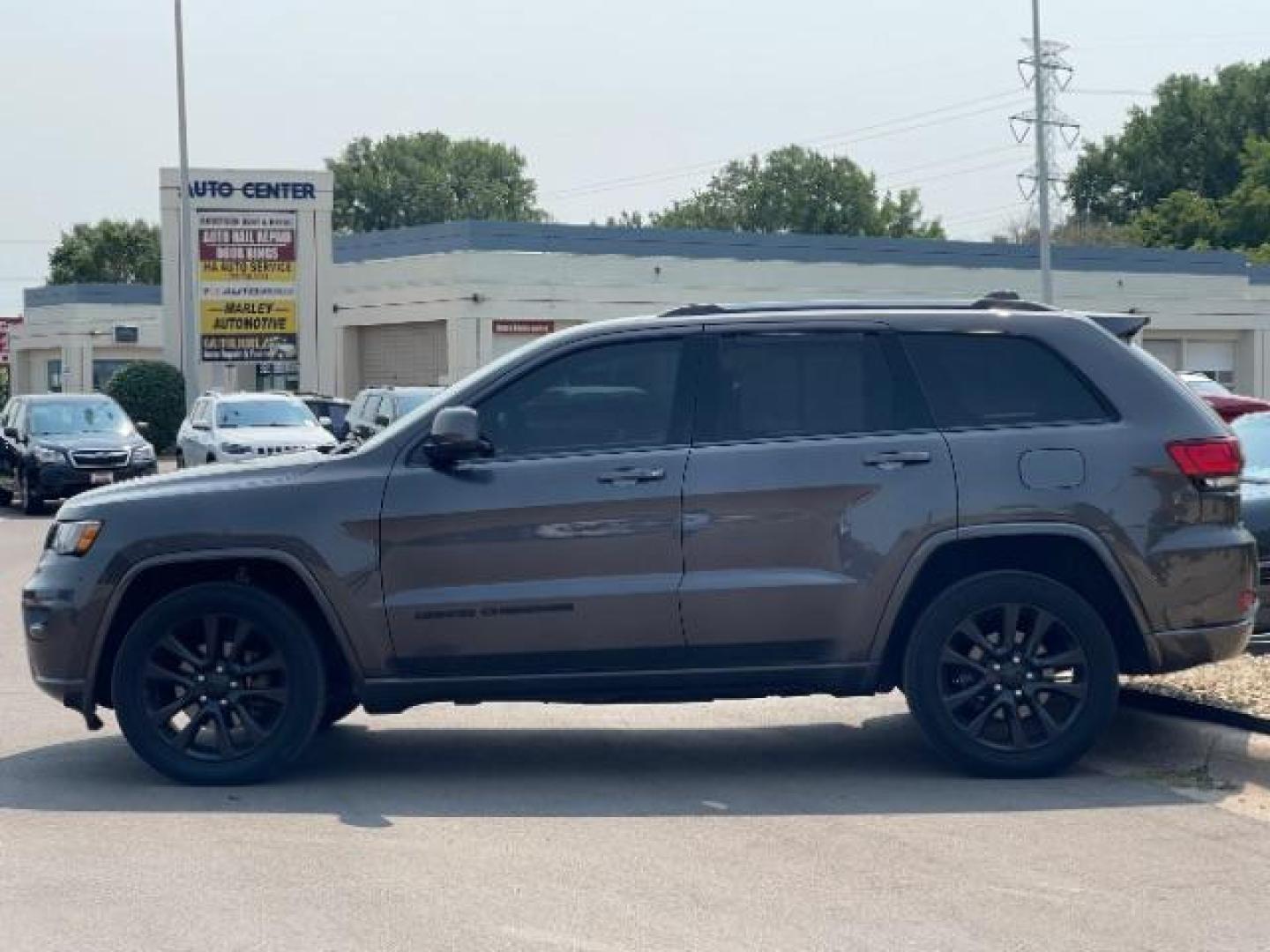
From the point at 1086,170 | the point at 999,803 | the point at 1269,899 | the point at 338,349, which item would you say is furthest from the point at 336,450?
the point at 1086,170

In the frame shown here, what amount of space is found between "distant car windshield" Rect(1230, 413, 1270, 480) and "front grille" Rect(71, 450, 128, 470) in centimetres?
1778

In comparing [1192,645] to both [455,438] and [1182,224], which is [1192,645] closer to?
[455,438]

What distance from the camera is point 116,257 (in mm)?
98375

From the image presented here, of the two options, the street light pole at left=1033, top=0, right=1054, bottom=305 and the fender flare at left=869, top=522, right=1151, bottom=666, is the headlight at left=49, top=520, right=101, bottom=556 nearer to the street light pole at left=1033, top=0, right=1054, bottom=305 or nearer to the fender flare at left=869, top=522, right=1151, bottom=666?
the fender flare at left=869, top=522, right=1151, bottom=666

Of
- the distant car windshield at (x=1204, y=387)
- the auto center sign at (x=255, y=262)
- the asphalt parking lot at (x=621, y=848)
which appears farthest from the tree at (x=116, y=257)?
the asphalt parking lot at (x=621, y=848)

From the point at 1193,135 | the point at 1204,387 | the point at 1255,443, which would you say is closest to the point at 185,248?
the point at 1204,387

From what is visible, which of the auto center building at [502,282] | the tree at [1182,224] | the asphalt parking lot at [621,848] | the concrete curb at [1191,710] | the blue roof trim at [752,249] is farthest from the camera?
the tree at [1182,224]

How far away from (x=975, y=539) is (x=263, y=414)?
21956 millimetres

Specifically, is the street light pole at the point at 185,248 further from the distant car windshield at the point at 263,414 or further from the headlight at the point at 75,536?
the headlight at the point at 75,536

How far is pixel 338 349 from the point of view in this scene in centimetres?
5416

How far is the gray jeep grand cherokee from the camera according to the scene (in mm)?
8148

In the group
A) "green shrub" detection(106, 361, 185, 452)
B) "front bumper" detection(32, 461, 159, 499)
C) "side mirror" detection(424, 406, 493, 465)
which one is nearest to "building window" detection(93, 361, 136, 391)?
"green shrub" detection(106, 361, 185, 452)

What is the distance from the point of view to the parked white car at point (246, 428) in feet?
90.3

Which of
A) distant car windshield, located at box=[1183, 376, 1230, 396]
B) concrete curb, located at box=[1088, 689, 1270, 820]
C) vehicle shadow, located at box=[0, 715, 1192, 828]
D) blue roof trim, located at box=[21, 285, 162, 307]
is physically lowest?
vehicle shadow, located at box=[0, 715, 1192, 828]
